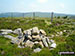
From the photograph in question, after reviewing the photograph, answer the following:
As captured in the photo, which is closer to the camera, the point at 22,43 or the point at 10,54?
the point at 10,54

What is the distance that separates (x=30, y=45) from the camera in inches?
398

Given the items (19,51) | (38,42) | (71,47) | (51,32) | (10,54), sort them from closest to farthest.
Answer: (10,54) < (19,51) < (71,47) < (38,42) < (51,32)

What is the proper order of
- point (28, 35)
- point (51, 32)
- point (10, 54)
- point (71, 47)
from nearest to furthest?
point (10, 54)
point (71, 47)
point (28, 35)
point (51, 32)

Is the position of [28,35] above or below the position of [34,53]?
above

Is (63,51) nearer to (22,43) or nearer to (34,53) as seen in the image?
(34,53)

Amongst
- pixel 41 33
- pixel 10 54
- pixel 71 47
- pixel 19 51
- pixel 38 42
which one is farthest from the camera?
pixel 41 33

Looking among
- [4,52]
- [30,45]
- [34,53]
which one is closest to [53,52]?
[34,53]

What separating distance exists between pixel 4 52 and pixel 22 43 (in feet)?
7.13

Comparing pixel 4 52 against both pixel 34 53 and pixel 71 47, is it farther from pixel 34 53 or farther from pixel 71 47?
pixel 71 47

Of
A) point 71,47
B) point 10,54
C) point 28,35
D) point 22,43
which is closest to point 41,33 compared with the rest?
point 28,35

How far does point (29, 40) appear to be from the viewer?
1094cm

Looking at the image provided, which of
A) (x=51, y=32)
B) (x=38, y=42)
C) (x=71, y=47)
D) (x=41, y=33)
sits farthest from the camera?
(x=51, y=32)

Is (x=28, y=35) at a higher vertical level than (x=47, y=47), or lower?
higher

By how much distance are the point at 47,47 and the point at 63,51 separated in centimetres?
168
